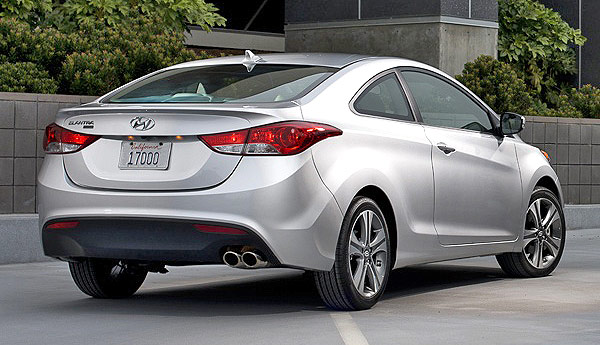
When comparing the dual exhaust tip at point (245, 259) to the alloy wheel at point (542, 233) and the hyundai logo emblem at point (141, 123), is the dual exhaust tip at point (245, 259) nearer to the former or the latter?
the hyundai logo emblem at point (141, 123)

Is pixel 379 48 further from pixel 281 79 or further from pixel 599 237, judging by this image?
pixel 281 79

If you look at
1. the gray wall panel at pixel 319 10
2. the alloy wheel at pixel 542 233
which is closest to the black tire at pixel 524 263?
the alloy wheel at pixel 542 233

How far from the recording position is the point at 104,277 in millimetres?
8617

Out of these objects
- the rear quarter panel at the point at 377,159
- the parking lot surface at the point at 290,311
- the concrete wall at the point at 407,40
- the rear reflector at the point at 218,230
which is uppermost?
the concrete wall at the point at 407,40

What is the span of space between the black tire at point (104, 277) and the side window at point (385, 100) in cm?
192

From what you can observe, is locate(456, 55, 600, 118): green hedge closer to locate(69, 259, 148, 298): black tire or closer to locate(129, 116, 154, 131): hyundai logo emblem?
locate(69, 259, 148, 298): black tire

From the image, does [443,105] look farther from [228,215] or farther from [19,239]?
[19,239]

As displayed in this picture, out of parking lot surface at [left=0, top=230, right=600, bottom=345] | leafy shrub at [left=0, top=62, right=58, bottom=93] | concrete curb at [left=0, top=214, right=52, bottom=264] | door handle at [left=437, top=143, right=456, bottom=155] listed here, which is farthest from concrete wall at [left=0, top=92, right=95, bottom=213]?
door handle at [left=437, top=143, right=456, bottom=155]

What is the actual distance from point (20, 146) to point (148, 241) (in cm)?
470

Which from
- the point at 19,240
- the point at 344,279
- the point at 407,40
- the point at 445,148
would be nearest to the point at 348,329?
the point at 344,279

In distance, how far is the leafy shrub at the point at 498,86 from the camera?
56.7 ft

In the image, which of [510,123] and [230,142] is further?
[510,123]

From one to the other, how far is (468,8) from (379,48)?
1.50 meters

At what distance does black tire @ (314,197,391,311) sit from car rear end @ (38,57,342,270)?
0.37 ft
